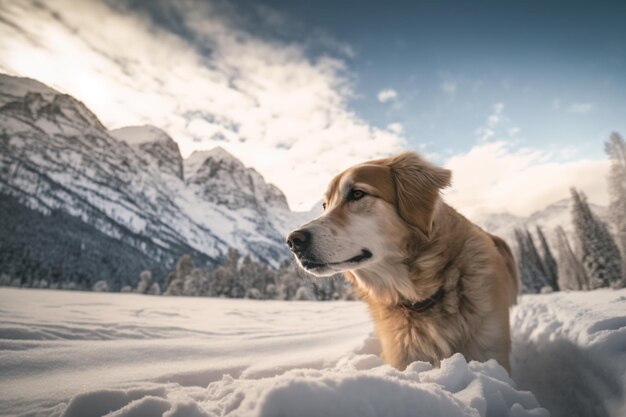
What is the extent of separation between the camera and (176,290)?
186 feet

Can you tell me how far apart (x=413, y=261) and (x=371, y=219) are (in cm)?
68

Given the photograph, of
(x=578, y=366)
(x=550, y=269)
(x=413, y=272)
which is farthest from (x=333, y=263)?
(x=550, y=269)

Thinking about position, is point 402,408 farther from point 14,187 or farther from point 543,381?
point 14,187

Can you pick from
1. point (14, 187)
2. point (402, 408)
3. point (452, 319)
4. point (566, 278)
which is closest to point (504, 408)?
point (402, 408)

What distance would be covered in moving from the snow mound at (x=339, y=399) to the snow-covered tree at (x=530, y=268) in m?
80.1

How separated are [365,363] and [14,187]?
273 m

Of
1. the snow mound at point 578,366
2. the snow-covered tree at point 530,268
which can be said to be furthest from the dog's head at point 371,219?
the snow-covered tree at point 530,268

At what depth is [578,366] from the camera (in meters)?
2.56

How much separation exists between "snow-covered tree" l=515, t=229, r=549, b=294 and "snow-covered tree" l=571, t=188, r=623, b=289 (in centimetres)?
2534

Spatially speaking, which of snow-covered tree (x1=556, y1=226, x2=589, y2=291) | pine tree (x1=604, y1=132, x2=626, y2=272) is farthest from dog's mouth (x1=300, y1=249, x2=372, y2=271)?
snow-covered tree (x1=556, y1=226, x2=589, y2=291)

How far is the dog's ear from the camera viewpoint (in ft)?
11.7

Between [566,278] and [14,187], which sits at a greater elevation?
[14,187]

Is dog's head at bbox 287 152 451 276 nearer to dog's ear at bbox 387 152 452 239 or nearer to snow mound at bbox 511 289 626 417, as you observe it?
dog's ear at bbox 387 152 452 239

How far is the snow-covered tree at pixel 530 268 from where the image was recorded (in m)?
65.6
